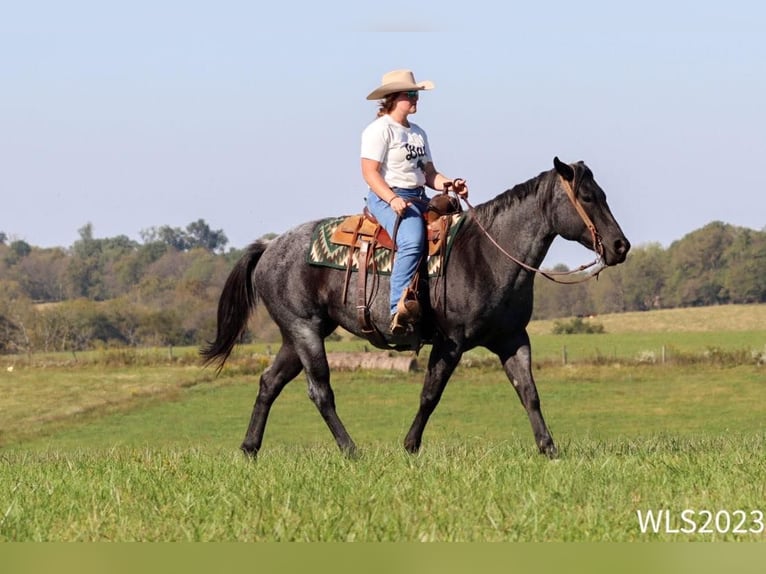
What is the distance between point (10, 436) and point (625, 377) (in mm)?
28917

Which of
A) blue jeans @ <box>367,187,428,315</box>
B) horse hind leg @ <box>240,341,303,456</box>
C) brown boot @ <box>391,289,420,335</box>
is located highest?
blue jeans @ <box>367,187,428,315</box>

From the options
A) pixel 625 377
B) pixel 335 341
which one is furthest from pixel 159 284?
pixel 625 377

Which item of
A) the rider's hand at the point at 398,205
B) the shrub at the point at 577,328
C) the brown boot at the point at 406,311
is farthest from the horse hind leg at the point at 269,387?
the shrub at the point at 577,328

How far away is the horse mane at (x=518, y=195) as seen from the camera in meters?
10.8

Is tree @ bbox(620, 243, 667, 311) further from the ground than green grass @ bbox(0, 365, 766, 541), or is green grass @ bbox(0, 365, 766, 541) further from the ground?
tree @ bbox(620, 243, 667, 311)

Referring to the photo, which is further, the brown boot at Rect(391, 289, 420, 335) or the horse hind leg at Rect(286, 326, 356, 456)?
the horse hind leg at Rect(286, 326, 356, 456)

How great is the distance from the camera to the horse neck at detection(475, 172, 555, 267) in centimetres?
1083

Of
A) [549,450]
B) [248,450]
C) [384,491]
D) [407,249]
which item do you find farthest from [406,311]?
[384,491]

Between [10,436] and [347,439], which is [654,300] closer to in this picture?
[10,436]

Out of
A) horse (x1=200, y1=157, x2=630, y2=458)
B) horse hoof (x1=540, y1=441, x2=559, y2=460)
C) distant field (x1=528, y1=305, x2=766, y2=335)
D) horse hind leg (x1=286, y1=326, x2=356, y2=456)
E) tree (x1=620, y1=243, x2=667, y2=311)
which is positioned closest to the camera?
horse (x1=200, y1=157, x2=630, y2=458)

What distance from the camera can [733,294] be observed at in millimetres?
102125

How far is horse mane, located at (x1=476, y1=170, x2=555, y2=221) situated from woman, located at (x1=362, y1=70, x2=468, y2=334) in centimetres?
25

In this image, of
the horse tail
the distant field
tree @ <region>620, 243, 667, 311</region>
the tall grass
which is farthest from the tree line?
the tall grass

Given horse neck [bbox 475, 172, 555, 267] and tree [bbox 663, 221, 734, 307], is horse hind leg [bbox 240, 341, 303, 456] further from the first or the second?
tree [bbox 663, 221, 734, 307]
